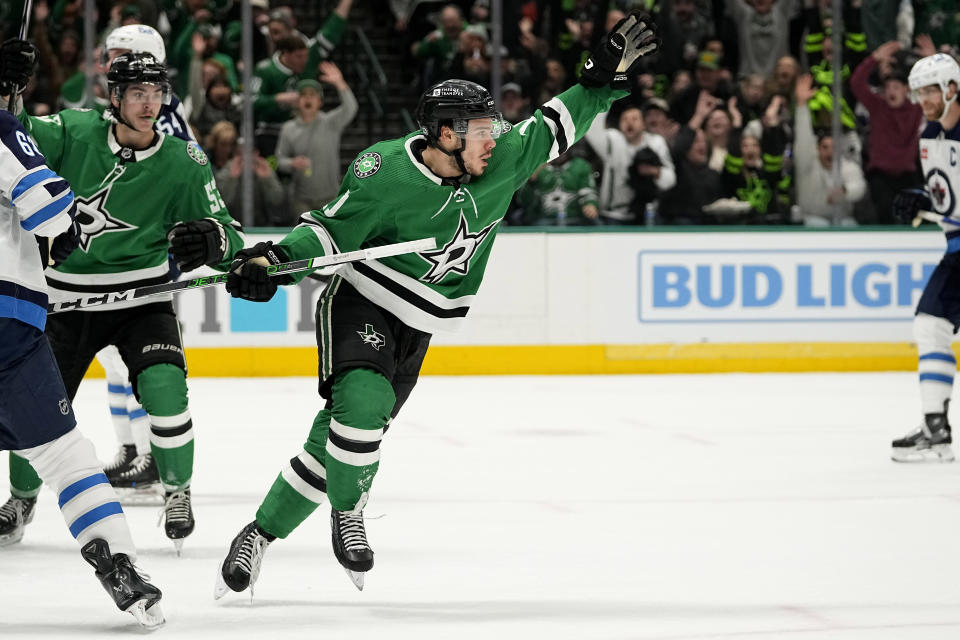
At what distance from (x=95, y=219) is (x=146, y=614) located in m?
1.41

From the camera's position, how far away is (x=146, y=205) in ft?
13.1

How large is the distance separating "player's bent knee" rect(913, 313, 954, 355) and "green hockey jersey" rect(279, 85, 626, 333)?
268cm

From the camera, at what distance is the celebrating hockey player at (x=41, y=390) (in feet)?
9.37

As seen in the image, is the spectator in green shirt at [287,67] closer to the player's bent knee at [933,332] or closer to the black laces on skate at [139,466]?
the black laces on skate at [139,466]

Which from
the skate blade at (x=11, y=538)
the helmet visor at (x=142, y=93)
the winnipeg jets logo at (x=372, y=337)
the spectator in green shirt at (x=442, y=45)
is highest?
the spectator in green shirt at (x=442, y=45)

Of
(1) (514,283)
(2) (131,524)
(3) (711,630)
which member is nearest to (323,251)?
(3) (711,630)

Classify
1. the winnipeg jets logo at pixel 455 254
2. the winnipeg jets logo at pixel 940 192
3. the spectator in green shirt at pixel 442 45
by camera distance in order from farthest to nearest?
the spectator in green shirt at pixel 442 45
the winnipeg jets logo at pixel 940 192
the winnipeg jets logo at pixel 455 254

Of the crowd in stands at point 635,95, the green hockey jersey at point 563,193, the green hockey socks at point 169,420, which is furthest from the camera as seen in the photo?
the green hockey jersey at point 563,193

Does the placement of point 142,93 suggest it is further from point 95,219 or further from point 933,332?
point 933,332

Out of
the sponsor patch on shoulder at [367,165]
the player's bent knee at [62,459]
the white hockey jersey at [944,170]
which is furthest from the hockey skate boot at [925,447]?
the player's bent knee at [62,459]

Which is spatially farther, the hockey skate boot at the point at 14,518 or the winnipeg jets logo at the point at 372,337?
the hockey skate boot at the point at 14,518

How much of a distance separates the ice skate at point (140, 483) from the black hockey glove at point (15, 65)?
134 cm

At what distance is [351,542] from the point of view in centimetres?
314

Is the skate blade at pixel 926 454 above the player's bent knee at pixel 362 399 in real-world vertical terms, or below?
below
